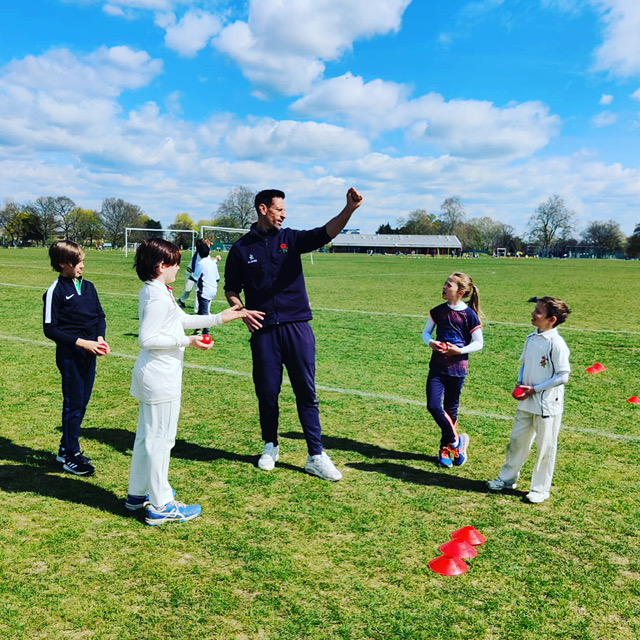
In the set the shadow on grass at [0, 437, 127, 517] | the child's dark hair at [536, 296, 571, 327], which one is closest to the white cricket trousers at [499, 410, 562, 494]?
the child's dark hair at [536, 296, 571, 327]

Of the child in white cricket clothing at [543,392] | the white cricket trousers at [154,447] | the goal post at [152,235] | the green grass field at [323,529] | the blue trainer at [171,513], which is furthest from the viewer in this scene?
the goal post at [152,235]

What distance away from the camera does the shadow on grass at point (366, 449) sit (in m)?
5.27

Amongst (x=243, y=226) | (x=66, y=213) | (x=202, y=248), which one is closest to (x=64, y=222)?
(x=66, y=213)

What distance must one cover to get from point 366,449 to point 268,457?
1039 millimetres

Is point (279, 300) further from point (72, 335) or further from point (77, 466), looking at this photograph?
point (77, 466)

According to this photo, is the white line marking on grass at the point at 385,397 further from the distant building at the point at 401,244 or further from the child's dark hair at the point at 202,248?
the distant building at the point at 401,244

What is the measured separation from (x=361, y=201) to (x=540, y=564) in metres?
2.77

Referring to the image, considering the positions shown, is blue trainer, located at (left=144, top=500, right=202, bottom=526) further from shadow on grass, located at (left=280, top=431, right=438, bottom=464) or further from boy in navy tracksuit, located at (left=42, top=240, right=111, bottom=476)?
shadow on grass, located at (left=280, top=431, right=438, bottom=464)

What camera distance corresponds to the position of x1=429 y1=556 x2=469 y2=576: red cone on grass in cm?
334

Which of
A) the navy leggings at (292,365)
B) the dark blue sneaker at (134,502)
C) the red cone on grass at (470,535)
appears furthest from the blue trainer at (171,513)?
the red cone on grass at (470,535)

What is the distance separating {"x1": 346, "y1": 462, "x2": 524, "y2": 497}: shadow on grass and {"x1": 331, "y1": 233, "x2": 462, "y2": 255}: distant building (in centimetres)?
12738

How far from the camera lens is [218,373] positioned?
8.39 meters

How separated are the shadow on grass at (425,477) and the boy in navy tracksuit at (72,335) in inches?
92.6

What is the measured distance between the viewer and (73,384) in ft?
15.2
